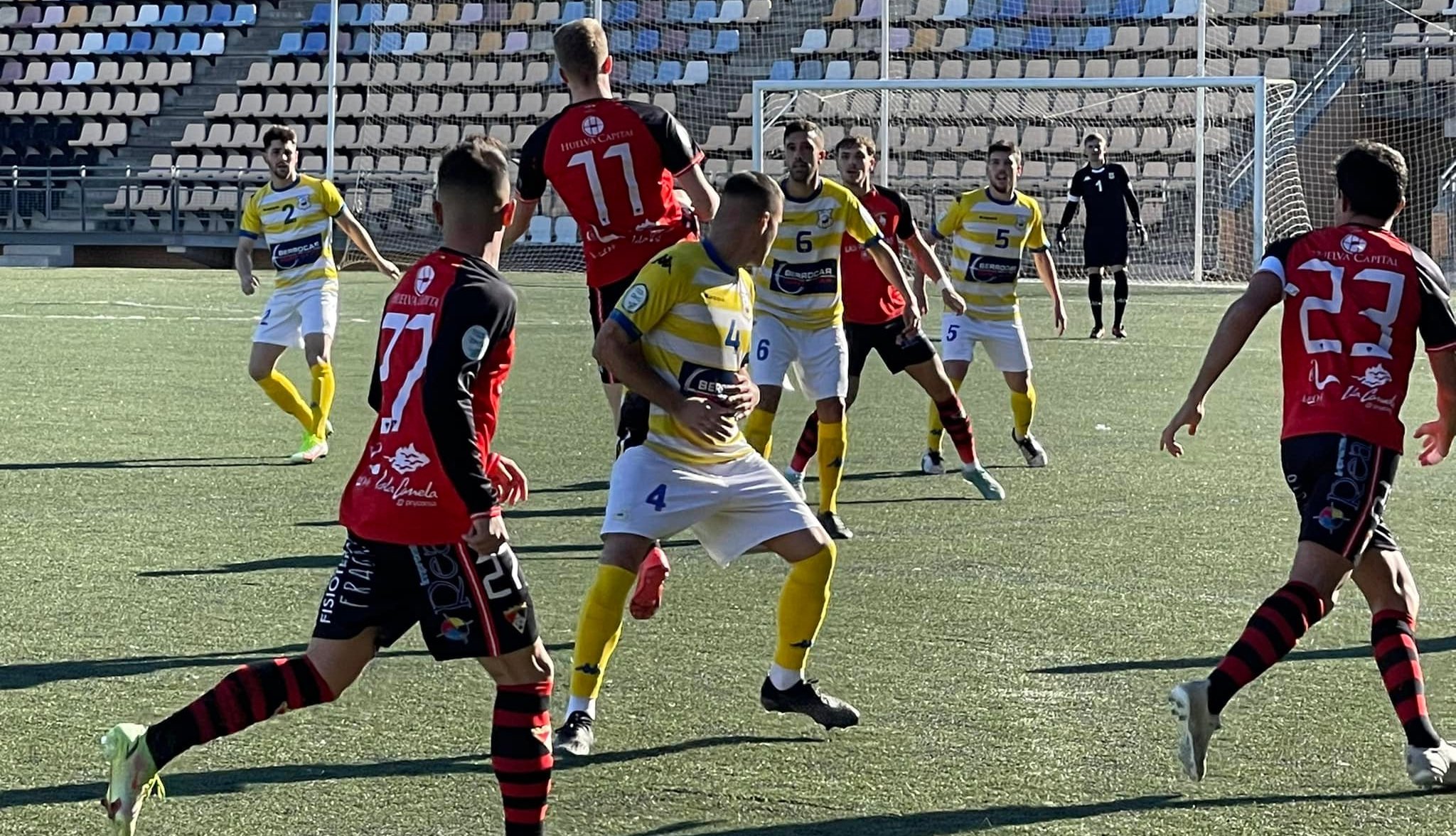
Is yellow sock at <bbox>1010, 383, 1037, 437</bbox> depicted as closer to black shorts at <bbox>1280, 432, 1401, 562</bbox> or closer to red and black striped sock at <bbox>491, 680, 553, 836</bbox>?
black shorts at <bbox>1280, 432, 1401, 562</bbox>

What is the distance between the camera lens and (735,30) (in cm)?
3083

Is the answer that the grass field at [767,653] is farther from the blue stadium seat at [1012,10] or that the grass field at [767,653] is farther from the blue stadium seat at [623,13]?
the blue stadium seat at [623,13]

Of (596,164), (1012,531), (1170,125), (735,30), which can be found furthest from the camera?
(735,30)

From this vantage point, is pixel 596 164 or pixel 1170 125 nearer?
pixel 596 164

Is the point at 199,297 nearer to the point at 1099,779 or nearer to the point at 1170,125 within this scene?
the point at 1170,125

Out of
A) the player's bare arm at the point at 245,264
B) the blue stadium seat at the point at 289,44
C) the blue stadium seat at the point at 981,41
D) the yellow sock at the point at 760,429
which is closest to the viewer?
the yellow sock at the point at 760,429

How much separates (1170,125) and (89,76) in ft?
65.9

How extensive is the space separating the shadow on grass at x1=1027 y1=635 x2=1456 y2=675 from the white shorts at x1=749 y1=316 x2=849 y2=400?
2818 mm

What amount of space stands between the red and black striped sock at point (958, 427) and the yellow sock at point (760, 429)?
1060mm

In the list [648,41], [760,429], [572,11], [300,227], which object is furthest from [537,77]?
[760,429]

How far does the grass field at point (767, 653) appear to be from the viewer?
4.39 metres

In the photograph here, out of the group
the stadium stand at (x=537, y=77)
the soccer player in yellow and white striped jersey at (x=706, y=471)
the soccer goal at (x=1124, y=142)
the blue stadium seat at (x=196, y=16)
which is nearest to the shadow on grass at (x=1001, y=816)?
the soccer player in yellow and white striped jersey at (x=706, y=471)

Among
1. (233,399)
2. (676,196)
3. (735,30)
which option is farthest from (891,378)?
(735,30)

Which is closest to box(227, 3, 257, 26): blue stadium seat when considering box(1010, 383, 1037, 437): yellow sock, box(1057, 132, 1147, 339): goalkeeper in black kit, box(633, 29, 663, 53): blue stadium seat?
box(633, 29, 663, 53): blue stadium seat
